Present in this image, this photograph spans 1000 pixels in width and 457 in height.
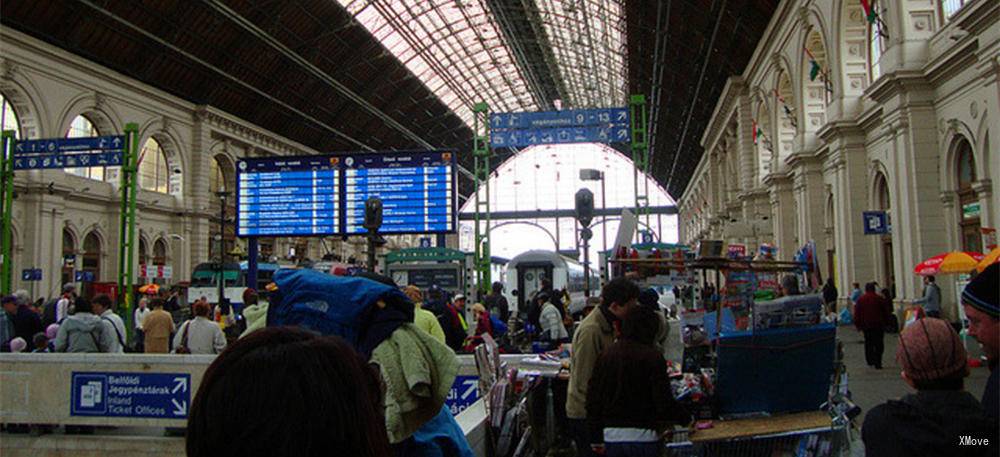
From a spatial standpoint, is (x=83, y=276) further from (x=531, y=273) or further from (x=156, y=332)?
(x=156, y=332)

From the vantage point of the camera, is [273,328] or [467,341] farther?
[467,341]

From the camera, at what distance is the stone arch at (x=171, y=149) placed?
3634 centimetres

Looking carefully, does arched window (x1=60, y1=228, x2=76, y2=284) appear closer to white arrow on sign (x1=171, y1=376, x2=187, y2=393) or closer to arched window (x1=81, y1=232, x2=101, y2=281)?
arched window (x1=81, y1=232, x2=101, y2=281)

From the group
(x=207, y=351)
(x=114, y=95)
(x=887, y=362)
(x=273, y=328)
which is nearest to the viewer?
(x=273, y=328)

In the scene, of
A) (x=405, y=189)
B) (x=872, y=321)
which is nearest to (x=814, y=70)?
(x=872, y=321)

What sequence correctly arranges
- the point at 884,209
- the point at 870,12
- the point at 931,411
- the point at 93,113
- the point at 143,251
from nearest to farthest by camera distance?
the point at 931,411 < the point at 870,12 < the point at 884,209 < the point at 93,113 < the point at 143,251

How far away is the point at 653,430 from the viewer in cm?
495

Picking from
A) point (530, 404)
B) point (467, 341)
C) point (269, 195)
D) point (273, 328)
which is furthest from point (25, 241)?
point (273, 328)

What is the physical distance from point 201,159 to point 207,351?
Answer: 1244 inches

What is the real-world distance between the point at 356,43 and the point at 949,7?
Result: 2998 cm

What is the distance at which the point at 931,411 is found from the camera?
2598mm

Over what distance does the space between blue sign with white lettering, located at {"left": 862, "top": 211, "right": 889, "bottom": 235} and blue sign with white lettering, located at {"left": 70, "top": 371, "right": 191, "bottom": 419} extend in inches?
686

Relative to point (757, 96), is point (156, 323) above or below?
below

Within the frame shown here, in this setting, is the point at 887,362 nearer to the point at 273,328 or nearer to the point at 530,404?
the point at 530,404
